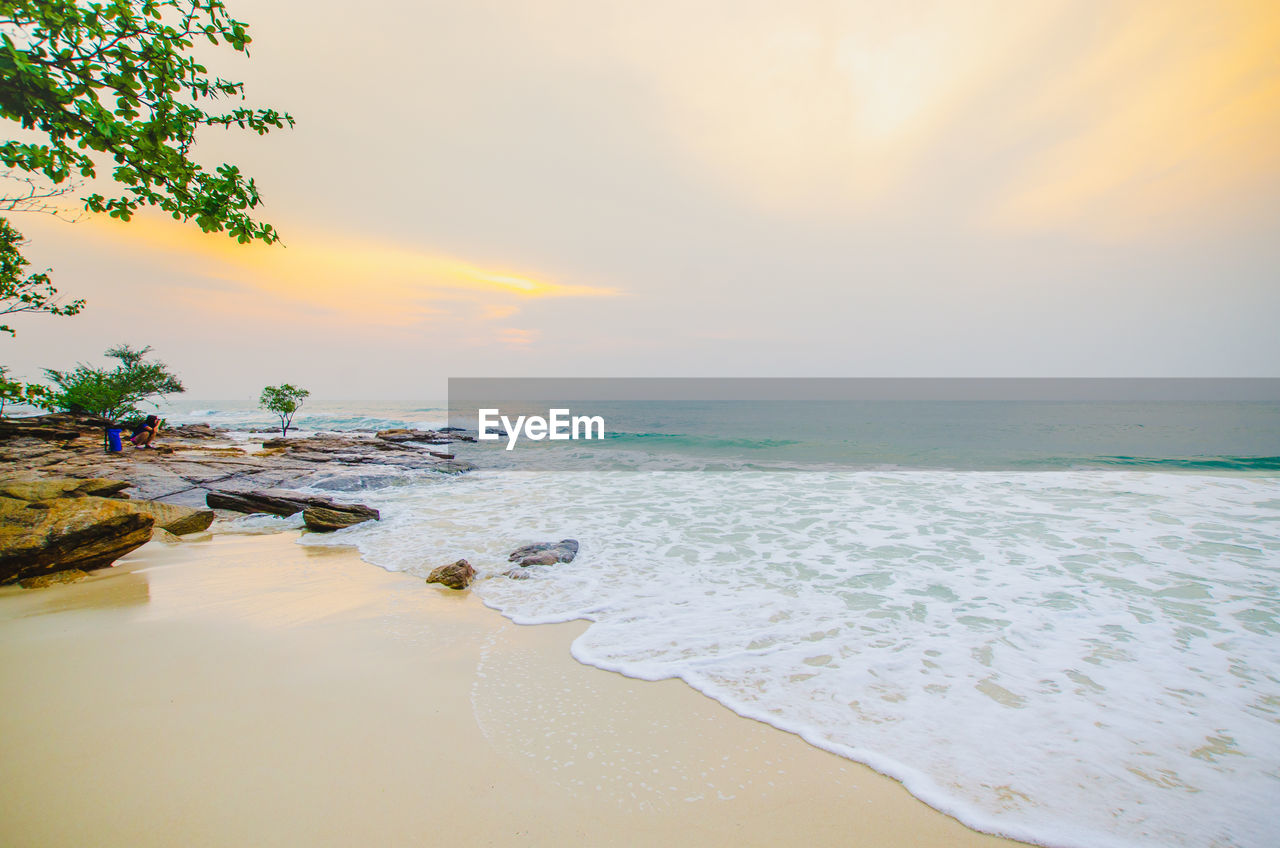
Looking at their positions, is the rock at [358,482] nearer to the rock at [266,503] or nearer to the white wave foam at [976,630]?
the rock at [266,503]

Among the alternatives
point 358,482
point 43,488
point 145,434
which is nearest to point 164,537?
point 43,488

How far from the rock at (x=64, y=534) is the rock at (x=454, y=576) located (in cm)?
491

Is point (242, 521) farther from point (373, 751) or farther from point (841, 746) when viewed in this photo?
point (841, 746)

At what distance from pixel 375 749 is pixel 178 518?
1039 cm

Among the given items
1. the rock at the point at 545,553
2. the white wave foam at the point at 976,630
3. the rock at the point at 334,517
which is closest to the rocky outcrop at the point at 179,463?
the rock at the point at 334,517

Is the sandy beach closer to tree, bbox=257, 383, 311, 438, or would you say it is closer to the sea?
the sea

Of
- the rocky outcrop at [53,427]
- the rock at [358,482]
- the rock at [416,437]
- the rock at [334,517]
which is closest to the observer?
the rock at [334,517]

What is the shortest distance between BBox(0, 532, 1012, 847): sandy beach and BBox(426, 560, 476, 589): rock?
1.62m

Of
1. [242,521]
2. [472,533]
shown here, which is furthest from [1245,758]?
[242,521]

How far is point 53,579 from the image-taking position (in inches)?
266

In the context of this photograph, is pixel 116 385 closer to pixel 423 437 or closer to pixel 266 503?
pixel 423 437

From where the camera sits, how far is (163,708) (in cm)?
382

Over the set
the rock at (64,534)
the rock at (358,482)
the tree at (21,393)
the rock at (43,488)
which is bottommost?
the rock at (358,482)

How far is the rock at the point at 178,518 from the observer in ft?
32.5
